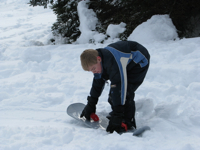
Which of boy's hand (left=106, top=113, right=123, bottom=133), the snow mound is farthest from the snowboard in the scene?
the snow mound

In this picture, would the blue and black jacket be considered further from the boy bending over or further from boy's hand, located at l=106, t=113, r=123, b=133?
boy's hand, located at l=106, t=113, r=123, b=133

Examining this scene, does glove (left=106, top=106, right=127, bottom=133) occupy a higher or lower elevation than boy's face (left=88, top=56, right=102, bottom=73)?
lower

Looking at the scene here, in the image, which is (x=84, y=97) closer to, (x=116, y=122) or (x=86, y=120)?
(x=86, y=120)

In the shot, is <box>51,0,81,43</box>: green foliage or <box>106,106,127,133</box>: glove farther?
<box>51,0,81,43</box>: green foliage

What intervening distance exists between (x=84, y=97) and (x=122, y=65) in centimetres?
152

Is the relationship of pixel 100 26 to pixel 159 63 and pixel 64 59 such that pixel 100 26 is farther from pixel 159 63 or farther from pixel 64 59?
pixel 159 63

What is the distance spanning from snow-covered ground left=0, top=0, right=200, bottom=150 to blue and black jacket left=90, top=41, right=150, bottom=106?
470 mm

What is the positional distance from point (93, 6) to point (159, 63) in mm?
4215

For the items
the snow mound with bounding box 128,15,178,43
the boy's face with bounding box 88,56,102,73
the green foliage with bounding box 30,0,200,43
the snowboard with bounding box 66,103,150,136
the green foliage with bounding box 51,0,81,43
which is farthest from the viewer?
the green foliage with bounding box 51,0,81,43

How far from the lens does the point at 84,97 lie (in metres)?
3.31

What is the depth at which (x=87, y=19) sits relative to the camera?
680 cm

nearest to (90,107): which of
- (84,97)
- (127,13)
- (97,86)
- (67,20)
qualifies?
(97,86)

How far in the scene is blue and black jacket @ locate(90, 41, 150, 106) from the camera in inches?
77.2

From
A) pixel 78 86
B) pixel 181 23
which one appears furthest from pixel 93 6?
pixel 78 86
